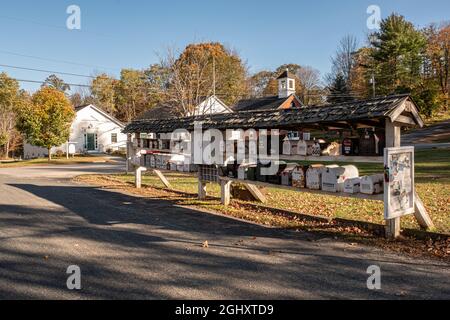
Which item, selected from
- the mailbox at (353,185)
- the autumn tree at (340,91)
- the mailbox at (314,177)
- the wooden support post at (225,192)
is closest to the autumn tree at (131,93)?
the autumn tree at (340,91)

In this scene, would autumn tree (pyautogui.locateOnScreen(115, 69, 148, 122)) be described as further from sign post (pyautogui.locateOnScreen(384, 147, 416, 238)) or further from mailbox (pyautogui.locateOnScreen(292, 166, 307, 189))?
sign post (pyautogui.locateOnScreen(384, 147, 416, 238))

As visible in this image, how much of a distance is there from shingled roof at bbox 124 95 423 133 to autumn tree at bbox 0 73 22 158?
4663cm

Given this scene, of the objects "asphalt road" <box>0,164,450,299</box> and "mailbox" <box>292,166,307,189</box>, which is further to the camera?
"mailbox" <box>292,166,307,189</box>

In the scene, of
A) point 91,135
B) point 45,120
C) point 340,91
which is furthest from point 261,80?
point 45,120

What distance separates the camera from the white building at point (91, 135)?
4512 cm

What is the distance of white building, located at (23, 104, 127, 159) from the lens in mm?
45125

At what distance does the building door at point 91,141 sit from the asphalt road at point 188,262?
3793 centimetres

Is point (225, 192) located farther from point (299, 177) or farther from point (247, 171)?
point (299, 177)

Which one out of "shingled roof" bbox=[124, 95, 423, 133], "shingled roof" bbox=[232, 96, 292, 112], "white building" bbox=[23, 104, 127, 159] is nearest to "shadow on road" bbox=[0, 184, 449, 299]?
"shingled roof" bbox=[124, 95, 423, 133]

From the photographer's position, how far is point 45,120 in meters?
36.6

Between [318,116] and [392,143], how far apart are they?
1633 millimetres
